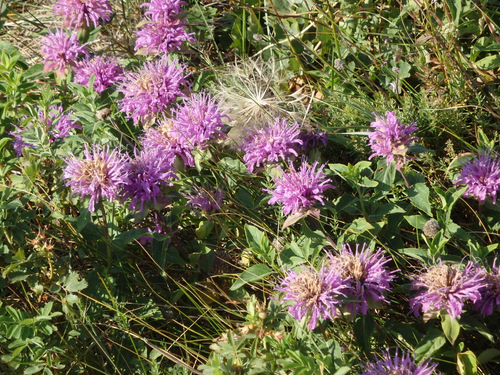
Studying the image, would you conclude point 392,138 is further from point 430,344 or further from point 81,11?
point 81,11

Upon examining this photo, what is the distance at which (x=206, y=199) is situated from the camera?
8.45 feet

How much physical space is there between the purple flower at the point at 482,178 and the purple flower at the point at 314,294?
77 centimetres

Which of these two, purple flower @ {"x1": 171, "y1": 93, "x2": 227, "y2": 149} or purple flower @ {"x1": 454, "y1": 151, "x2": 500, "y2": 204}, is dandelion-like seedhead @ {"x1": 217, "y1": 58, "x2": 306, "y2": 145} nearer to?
purple flower @ {"x1": 171, "y1": 93, "x2": 227, "y2": 149}

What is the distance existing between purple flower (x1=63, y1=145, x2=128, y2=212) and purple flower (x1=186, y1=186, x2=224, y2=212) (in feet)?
A: 1.56

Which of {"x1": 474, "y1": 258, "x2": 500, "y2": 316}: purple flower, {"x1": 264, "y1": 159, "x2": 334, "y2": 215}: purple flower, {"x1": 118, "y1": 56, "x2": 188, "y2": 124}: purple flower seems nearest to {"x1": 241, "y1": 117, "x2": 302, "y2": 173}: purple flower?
{"x1": 264, "y1": 159, "x2": 334, "y2": 215}: purple flower

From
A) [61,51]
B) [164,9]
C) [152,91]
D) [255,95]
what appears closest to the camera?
[152,91]

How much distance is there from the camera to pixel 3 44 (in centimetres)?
317

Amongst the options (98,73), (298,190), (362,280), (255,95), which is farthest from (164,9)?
(362,280)

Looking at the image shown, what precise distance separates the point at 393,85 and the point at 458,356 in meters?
1.57

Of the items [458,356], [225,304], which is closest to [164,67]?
[225,304]

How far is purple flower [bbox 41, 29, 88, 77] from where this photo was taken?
285cm

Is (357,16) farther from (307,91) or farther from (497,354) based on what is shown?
(497,354)

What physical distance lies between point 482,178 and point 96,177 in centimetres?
145

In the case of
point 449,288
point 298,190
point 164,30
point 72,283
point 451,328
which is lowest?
point 72,283
